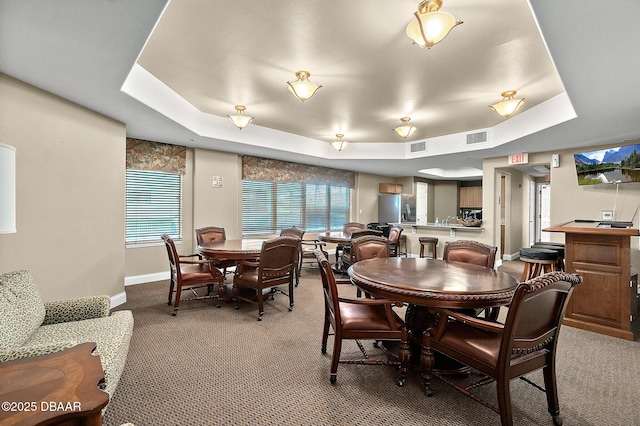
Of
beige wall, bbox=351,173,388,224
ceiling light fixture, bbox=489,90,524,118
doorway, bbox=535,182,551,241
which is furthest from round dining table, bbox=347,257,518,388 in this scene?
doorway, bbox=535,182,551,241

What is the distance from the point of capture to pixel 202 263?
3.73 m

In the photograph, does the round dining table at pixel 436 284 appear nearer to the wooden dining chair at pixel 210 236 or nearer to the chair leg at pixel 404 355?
the chair leg at pixel 404 355

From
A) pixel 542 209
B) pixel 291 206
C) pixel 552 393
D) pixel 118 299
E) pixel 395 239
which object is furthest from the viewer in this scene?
pixel 542 209

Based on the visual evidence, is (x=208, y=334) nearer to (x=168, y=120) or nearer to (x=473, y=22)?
(x=168, y=120)

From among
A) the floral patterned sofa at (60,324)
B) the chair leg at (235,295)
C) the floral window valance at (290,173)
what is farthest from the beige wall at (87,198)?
the chair leg at (235,295)

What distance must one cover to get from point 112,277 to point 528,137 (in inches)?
249

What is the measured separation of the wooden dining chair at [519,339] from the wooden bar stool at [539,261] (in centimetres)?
242

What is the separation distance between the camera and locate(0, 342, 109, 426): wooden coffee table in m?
0.87

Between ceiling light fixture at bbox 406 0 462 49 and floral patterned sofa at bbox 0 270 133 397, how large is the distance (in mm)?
2811

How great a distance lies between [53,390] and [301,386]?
1514mm

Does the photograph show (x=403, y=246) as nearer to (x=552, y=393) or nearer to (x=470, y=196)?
(x=470, y=196)

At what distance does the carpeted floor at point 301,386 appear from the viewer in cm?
180

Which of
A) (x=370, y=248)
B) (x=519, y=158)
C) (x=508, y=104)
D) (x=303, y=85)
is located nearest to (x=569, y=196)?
(x=519, y=158)

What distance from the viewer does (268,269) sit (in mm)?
3457
